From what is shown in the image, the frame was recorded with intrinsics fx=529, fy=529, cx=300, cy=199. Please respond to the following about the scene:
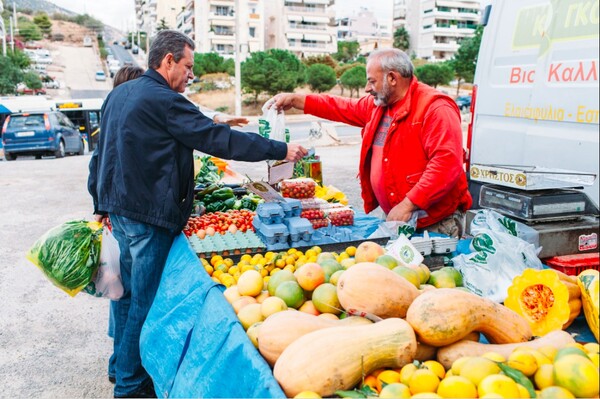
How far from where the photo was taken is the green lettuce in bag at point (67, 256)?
329cm

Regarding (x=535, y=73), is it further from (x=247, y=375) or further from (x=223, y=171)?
(x=223, y=171)

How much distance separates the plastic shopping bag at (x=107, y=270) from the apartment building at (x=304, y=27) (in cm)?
8492

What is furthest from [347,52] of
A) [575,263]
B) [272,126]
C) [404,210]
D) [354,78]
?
[575,263]

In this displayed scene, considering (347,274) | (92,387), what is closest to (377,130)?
(347,274)

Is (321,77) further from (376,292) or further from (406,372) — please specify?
(406,372)

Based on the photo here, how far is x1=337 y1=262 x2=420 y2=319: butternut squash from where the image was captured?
202 centimetres

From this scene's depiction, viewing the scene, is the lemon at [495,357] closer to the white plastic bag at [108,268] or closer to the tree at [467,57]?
the white plastic bag at [108,268]

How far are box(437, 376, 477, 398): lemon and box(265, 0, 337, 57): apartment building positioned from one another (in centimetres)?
8680

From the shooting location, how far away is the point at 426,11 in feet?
316

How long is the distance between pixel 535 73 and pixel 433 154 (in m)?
0.94

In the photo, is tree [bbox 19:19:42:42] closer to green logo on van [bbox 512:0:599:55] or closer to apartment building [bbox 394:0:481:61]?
apartment building [bbox 394:0:481:61]

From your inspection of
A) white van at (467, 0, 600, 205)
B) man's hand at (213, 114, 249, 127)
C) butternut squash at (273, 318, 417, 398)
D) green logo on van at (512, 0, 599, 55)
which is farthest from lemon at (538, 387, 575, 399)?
man's hand at (213, 114, 249, 127)

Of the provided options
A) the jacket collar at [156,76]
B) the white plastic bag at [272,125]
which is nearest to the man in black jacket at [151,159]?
the jacket collar at [156,76]

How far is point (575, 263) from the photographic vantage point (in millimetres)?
2549
